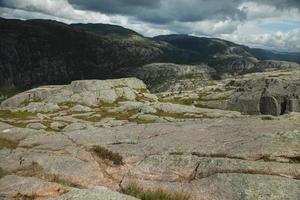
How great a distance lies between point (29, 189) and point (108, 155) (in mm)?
10694

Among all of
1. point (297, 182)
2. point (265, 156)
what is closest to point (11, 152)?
point (265, 156)

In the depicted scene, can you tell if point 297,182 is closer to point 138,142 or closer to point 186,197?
point 186,197

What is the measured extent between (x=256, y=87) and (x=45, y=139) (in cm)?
14453

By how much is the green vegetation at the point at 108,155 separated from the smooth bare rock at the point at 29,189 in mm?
8059

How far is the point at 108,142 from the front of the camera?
34.3 m

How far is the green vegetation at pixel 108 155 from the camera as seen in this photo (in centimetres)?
2902

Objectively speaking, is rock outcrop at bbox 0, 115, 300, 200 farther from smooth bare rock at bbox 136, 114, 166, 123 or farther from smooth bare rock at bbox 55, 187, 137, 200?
smooth bare rock at bbox 136, 114, 166, 123

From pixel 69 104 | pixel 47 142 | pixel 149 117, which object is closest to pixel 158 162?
pixel 47 142

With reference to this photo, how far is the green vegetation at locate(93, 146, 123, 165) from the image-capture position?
95.2 feet

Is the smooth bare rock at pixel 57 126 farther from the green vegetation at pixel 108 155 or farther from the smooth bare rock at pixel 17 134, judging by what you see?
the green vegetation at pixel 108 155

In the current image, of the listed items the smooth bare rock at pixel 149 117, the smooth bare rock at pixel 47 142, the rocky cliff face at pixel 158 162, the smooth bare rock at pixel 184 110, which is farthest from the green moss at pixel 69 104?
the smooth bare rock at pixel 47 142

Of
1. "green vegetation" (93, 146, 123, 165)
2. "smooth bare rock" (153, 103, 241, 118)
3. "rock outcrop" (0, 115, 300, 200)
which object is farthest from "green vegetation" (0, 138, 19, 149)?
"smooth bare rock" (153, 103, 241, 118)

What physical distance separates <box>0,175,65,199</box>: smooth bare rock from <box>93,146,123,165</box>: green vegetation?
806 cm

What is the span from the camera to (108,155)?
30453mm
